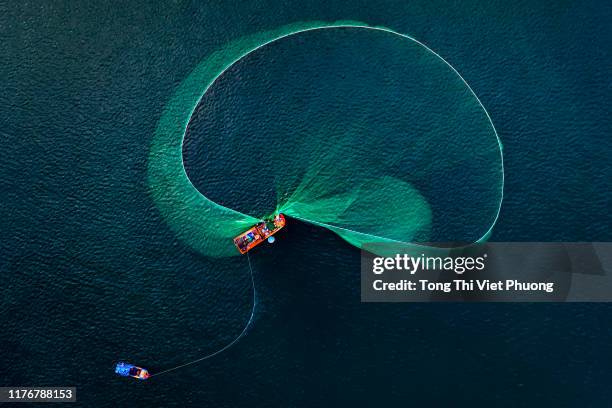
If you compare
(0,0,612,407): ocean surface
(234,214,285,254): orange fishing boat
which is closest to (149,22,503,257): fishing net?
(234,214,285,254): orange fishing boat

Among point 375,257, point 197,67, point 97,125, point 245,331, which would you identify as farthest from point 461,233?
point 97,125

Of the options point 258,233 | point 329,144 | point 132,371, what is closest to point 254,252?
point 258,233

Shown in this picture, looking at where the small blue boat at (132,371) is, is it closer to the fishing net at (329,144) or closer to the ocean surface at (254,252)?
the ocean surface at (254,252)

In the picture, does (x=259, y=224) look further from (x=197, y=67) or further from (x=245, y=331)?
(x=197, y=67)

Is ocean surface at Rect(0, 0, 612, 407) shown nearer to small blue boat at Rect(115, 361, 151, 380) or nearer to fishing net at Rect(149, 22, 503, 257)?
small blue boat at Rect(115, 361, 151, 380)

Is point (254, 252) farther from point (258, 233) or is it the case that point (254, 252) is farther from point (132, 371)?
point (132, 371)

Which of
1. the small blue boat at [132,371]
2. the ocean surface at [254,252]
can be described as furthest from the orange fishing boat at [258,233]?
the small blue boat at [132,371]
